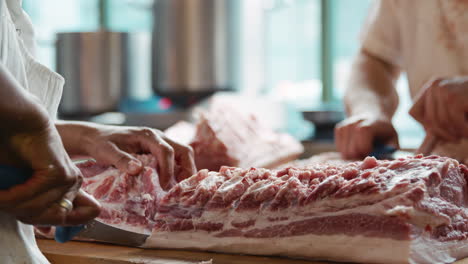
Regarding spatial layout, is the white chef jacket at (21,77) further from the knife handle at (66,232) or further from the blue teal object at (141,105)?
the blue teal object at (141,105)

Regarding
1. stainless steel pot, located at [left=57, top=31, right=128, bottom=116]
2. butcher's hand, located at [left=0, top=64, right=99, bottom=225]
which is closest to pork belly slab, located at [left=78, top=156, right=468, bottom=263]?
butcher's hand, located at [left=0, top=64, right=99, bottom=225]

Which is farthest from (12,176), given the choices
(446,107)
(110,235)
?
(446,107)

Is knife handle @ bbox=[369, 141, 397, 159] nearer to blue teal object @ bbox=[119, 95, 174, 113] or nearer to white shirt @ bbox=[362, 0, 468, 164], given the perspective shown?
white shirt @ bbox=[362, 0, 468, 164]

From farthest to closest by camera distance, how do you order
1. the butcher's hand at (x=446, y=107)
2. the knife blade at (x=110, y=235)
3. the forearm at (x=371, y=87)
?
the forearm at (x=371, y=87)
the butcher's hand at (x=446, y=107)
the knife blade at (x=110, y=235)

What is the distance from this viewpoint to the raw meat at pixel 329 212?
4.46 feet

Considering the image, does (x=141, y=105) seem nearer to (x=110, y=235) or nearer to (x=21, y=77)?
(x=110, y=235)

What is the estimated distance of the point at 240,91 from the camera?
4.43 meters

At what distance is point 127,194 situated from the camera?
5.76 ft

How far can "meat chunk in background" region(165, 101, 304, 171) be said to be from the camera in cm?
257

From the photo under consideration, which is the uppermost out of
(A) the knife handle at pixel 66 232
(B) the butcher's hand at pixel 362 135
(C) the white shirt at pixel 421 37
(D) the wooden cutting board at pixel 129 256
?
(C) the white shirt at pixel 421 37

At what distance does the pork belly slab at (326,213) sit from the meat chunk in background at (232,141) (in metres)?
0.83

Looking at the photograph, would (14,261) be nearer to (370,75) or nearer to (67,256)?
(67,256)

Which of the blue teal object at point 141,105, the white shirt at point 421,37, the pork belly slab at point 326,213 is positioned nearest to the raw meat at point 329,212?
the pork belly slab at point 326,213

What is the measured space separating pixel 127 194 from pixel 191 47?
260 cm
